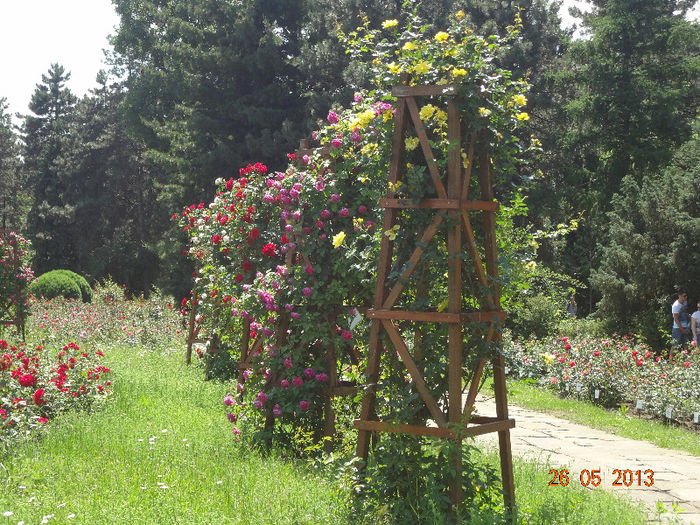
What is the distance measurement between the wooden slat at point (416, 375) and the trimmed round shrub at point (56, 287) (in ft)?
65.5

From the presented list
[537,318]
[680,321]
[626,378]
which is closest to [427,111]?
[626,378]

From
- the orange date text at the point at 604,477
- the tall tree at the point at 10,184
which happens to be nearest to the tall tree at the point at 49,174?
the tall tree at the point at 10,184

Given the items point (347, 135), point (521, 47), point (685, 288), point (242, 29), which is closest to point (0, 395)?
point (347, 135)

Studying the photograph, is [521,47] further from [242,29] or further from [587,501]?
[587,501]

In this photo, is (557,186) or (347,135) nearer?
(347,135)

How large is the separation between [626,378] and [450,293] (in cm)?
672

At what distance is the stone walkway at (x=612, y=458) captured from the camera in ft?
16.3

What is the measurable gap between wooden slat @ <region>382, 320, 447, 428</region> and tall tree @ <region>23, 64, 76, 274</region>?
38.1 m

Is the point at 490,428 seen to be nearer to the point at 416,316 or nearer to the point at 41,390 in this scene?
the point at 416,316

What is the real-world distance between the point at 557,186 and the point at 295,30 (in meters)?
10.3

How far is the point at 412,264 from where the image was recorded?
3867mm

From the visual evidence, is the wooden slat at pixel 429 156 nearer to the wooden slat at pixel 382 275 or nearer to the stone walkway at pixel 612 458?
the wooden slat at pixel 382 275

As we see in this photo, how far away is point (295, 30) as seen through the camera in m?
25.6

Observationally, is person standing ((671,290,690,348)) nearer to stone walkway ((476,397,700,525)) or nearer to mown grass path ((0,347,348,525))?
stone walkway ((476,397,700,525))
